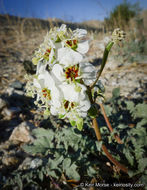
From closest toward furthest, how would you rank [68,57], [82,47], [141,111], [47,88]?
[68,57], [82,47], [47,88], [141,111]

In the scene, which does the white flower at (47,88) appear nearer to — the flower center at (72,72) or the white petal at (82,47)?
the flower center at (72,72)

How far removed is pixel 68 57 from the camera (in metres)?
1.13

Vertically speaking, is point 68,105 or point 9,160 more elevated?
point 68,105

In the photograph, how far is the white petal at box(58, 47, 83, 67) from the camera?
1.13 metres

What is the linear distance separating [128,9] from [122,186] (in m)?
16.8

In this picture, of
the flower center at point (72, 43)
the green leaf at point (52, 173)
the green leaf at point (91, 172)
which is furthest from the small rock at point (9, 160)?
the flower center at point (72, 43)

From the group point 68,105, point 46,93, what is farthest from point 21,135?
point 68,105

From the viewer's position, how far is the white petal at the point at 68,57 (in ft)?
3.72

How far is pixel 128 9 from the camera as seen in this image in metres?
14.1

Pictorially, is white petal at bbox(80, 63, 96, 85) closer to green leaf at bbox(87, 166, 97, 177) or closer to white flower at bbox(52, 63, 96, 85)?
white flower at bbox(52, 63, 96, 85)

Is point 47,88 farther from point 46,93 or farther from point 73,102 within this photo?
point 73,102

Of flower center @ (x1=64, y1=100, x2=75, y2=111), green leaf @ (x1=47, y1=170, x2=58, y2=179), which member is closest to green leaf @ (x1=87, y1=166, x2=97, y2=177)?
green leaf @ (x1=47, y1=170, x2=58, y2=179)

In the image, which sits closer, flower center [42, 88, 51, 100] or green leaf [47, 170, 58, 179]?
flower center [42, 88, 51, 100]

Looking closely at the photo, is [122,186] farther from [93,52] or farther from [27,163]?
[93,52]
